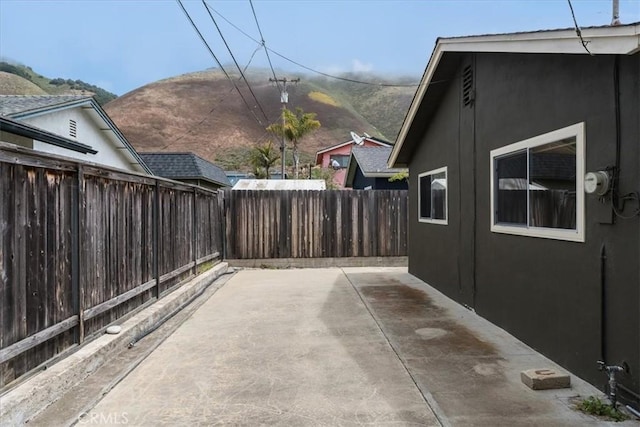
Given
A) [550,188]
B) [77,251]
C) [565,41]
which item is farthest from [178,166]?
[565,41]

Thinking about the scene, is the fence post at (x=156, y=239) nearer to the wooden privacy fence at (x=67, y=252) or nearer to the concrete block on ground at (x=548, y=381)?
the wooden privacy fence at (x=67, y=252)

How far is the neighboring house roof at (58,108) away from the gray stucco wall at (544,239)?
7441 mm

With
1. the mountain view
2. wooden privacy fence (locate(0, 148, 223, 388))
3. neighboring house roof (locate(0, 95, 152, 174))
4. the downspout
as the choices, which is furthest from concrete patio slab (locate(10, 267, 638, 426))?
the mountain view

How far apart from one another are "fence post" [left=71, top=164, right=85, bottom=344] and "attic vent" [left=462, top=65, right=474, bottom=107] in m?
5.04

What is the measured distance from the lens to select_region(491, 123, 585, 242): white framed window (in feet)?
12.6

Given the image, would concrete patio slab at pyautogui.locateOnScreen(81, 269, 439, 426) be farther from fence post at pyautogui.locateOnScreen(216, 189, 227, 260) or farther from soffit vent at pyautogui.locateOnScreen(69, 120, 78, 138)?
soffit vent at pyautogui.locateOnScreen(69, 120, 78, 138)

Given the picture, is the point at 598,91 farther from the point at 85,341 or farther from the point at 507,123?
the point at 85,341

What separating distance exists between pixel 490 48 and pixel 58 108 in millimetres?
8887

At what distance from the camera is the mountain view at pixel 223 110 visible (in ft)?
218

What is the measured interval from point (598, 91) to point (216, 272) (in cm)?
781

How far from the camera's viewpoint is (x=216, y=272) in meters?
9.49

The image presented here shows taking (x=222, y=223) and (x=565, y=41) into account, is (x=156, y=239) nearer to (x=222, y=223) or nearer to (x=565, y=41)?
(x=222, y=223)

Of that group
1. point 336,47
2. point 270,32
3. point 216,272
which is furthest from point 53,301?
point 336,47

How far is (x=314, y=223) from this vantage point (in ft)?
36.9
